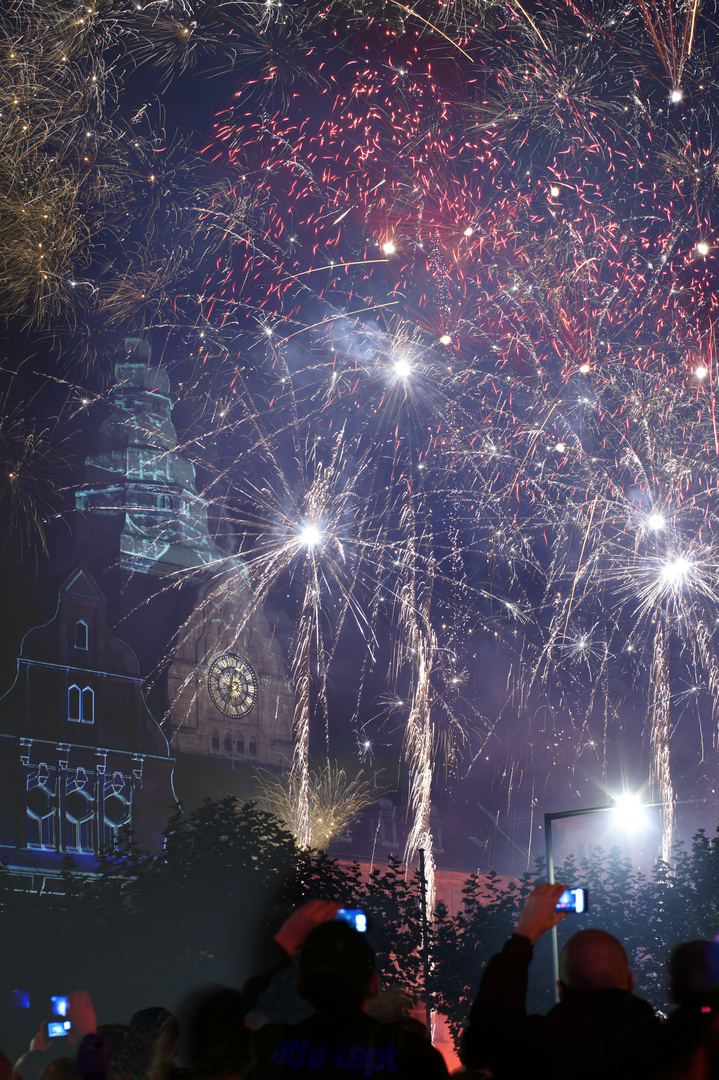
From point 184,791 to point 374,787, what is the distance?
28.4 feet

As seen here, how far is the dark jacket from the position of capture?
9.82 feet

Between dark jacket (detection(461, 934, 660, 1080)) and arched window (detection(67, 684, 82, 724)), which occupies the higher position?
arched window (detection(67, 684, 82, 724))

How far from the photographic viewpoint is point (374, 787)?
4294 centimetres

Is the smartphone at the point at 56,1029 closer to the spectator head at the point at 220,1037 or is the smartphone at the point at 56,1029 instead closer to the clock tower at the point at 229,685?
the spectator head at the point at 220,1037

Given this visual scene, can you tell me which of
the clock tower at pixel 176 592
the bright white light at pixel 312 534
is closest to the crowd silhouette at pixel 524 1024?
→ the bright white light at pixel 312 534

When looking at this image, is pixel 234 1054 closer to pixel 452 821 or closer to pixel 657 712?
pixel 657 712

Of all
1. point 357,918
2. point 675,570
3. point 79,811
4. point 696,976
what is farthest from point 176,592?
point 696,976

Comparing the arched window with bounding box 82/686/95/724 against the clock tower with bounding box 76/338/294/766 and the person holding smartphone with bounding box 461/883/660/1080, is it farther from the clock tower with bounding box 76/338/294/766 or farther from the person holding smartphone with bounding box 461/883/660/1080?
the person holding smartphone with bounding box 461/883/660/1080

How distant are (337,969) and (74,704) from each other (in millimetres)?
33551

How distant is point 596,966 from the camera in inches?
128

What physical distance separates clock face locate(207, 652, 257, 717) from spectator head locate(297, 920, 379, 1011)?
38.0m

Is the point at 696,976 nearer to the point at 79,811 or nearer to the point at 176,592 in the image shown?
the point at 79,811

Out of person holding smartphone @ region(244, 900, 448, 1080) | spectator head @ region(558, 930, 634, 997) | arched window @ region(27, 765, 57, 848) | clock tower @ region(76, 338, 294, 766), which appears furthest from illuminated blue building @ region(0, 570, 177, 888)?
spectator head @ region(558, 930, 634, 997)

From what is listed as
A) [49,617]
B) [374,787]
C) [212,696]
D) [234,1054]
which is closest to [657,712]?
[374,787]
